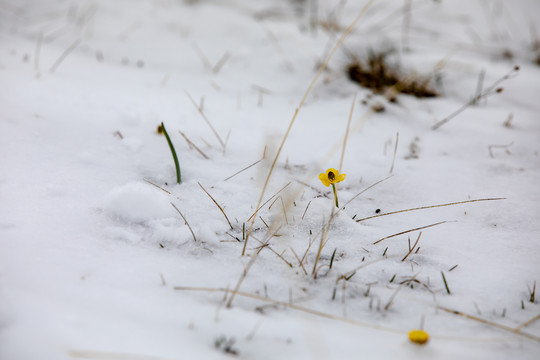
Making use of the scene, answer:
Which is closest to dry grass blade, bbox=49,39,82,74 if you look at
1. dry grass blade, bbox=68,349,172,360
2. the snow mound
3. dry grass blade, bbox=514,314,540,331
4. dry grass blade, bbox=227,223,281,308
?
the snow mound

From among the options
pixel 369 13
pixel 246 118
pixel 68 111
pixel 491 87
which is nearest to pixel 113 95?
pixel 68 111

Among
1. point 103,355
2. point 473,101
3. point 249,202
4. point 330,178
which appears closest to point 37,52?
point 249,202

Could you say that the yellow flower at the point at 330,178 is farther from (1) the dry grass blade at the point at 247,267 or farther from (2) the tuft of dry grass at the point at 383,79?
A: (2) the tuft of dry grass at the point at 383,79

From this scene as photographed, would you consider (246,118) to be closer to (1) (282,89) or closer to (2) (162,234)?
(1) (282,89)

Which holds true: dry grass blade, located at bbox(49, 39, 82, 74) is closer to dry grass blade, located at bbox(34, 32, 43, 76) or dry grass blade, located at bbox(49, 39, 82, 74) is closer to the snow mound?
dry grass blade, located at bbox(34, 32, 43, 76)

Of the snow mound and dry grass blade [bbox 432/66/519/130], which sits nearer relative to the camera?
the snow mound

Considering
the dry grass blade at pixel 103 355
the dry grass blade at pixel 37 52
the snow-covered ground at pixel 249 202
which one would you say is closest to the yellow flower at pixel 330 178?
the snow-covered ground at pixel 249 202
